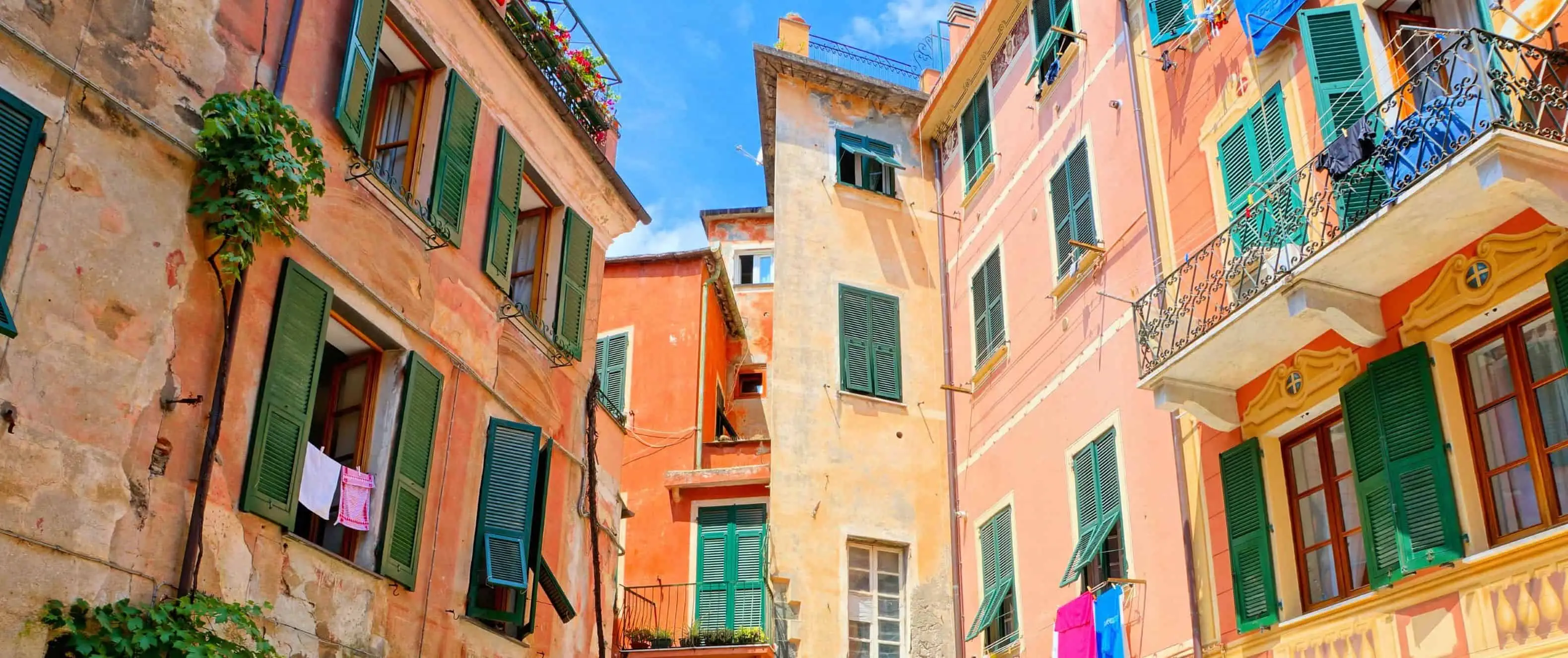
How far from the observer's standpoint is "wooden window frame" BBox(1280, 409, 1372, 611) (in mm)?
9945

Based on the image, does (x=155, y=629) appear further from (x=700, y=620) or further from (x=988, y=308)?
(x=988, y=308)

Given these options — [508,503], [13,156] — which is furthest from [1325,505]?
[13,156]

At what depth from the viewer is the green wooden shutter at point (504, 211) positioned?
11.2 metres

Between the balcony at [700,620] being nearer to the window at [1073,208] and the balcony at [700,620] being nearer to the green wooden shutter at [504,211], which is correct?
the window at [1073,208]

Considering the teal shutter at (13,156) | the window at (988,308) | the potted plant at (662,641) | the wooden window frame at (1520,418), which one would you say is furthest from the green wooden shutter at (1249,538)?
the teal shutter at (13,156)

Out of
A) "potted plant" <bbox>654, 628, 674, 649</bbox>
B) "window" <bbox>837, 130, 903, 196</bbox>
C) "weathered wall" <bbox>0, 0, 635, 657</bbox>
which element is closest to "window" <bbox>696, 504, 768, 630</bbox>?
"potted plant" <bbox>654, 628, 674, 649</bbox>

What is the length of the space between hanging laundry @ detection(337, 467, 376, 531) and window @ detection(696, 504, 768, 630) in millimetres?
7988

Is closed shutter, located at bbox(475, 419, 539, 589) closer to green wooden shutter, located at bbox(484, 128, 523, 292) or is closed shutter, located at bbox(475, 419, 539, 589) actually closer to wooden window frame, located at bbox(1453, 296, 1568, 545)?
green wooden shutter, located at bbox(484, 128, 523, 292)

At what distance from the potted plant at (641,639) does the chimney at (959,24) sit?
9992mm

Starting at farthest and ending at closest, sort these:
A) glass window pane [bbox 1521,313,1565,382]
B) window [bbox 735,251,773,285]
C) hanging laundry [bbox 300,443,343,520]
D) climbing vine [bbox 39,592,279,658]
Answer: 1. window [bbox 735,251,773,285]
2. hanging laundry [bbox 300,443,343,520]
3. glass window pane [bbox 1521,313,1565,382]
4. climbing vine [bbox 39,592,279,658]

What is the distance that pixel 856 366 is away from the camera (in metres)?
18.2

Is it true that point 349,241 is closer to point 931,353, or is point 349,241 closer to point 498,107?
point 498,107

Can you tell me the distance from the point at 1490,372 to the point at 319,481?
26.1ft

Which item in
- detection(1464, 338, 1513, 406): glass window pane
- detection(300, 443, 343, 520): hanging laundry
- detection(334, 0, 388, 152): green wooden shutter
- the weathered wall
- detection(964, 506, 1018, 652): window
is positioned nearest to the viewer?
the weathered wall
